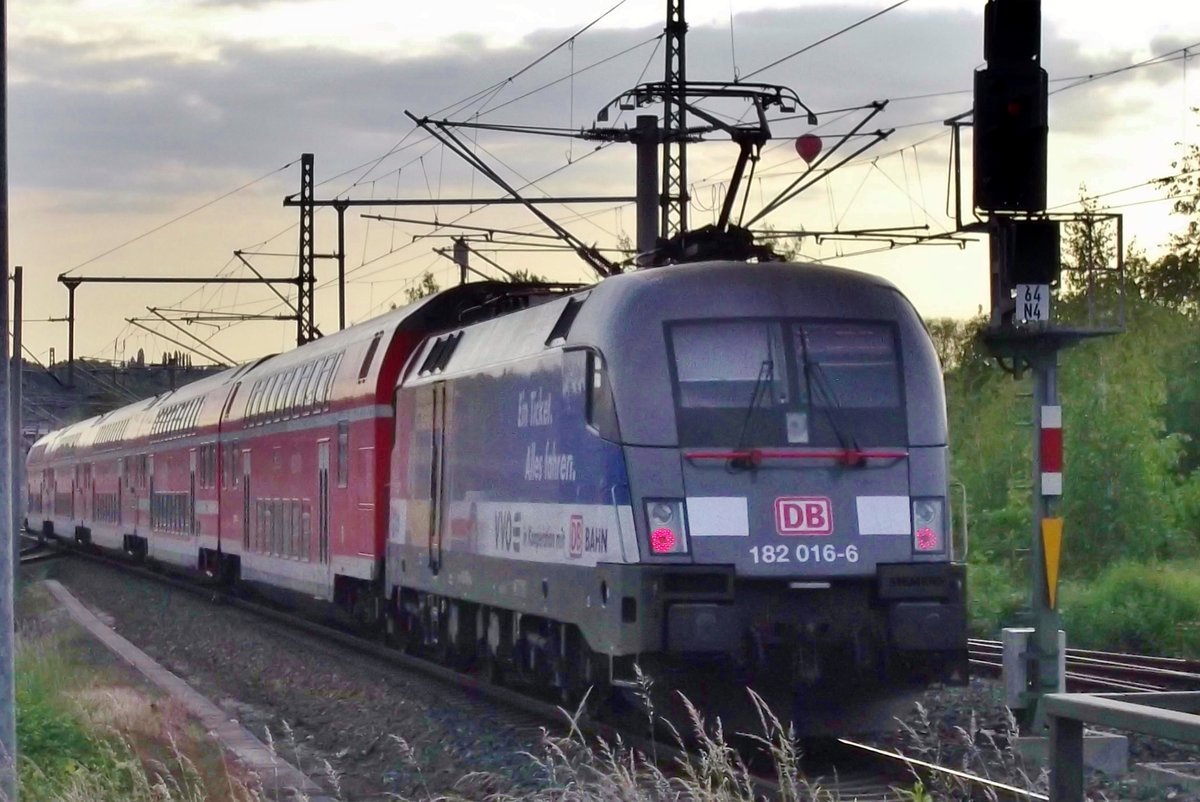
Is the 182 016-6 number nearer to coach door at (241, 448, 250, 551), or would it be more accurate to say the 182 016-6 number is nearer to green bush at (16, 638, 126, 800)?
green bush at (16, 638, 126, 800)

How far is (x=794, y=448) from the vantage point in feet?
37.5

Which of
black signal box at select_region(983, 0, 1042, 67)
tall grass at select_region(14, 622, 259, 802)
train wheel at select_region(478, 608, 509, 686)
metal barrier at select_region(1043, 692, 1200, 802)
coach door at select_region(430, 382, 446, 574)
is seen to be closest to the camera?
metal barrier at select_region(1043, 692, 1200, 802)

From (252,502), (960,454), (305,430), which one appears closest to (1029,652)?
(305,430)

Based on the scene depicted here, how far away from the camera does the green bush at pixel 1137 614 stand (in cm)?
2208

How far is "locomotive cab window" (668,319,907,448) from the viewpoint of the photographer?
11430mm

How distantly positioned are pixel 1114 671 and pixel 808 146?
7947 millimetres

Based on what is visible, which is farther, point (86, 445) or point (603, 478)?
point (86, 445)

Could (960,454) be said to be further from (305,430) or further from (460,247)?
(305,430)

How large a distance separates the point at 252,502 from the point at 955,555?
15.6 meters

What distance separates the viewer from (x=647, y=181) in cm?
2661

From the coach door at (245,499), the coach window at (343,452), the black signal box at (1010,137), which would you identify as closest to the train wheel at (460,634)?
the coach window at (343,452)

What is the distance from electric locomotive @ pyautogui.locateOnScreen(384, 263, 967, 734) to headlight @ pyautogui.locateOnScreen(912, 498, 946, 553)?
1cm

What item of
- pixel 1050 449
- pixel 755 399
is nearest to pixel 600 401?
pixel 755 399

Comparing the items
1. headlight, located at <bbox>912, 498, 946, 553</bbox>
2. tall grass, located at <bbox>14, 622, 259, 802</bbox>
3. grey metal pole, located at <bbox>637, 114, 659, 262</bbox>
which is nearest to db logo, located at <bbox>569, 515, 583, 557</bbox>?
headlight, located at <bbox>912, 498, 946, 553</bbox>
